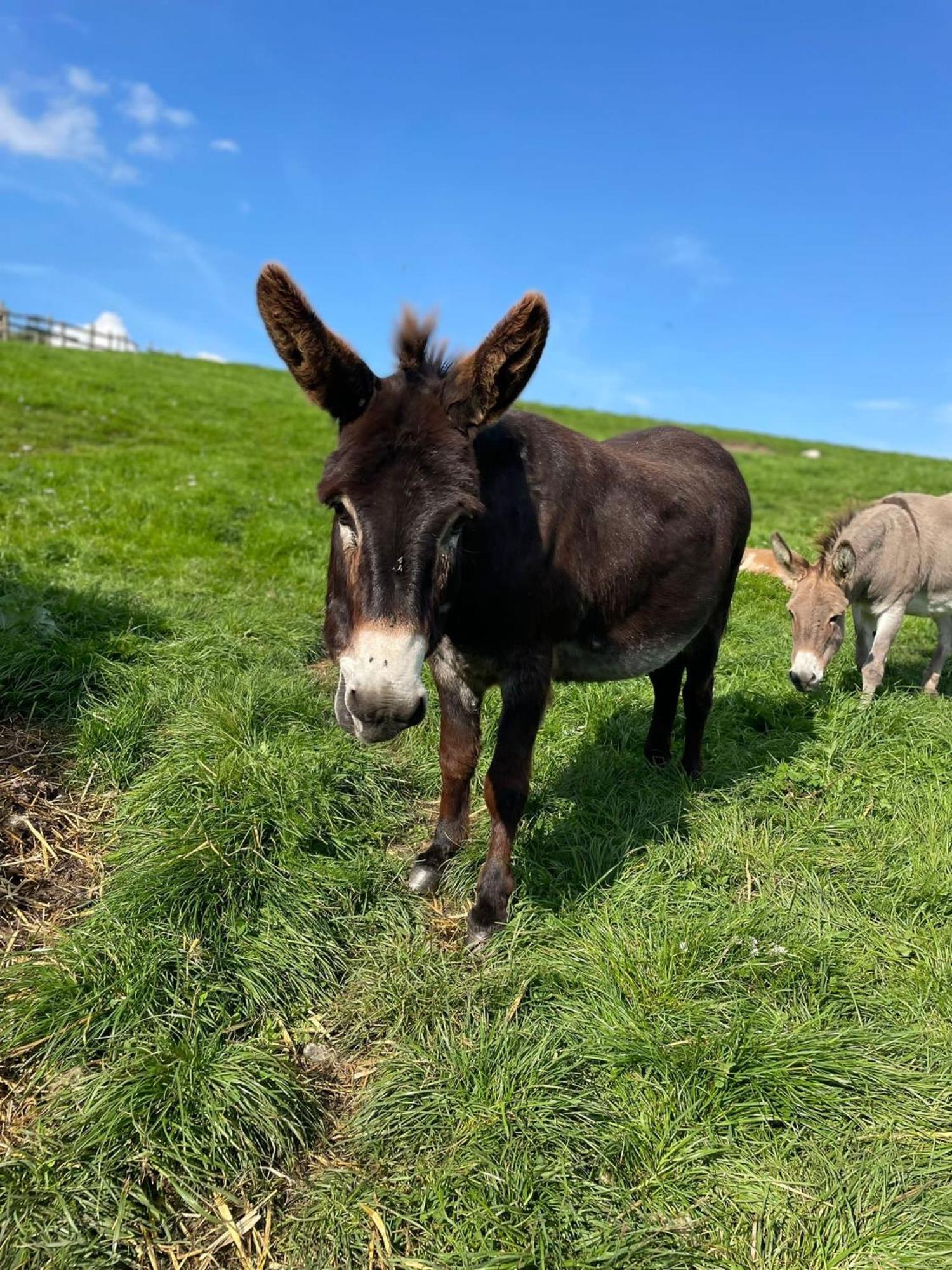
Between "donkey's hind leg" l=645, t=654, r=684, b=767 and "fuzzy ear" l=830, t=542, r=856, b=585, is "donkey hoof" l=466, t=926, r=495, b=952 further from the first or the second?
"fuzzy ear" l=830, t=542, r=856, b=585

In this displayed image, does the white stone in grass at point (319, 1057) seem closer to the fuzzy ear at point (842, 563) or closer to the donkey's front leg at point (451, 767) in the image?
the donkey's front leg at point (451, 767)

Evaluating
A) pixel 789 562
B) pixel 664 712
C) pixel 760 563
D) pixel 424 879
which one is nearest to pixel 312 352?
pixel 424 879

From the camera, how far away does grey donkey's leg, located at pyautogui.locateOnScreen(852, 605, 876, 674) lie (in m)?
6.98

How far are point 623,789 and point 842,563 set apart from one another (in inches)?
134

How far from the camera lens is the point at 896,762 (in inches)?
183

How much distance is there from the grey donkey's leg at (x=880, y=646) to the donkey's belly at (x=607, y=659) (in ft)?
10.8

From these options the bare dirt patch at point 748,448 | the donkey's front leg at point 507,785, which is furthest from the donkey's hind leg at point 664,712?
the bare dirt patch at point 748,448

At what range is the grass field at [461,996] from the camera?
7.06ft

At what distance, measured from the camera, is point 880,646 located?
6.61 metres

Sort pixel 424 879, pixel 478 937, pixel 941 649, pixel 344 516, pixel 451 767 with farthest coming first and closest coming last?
pixel 941 649 → pixel 451 767 → pixel 424 879 → pixel 478 937 → pixel 344 516

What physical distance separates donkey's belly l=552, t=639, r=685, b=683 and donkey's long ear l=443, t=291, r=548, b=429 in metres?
1.21

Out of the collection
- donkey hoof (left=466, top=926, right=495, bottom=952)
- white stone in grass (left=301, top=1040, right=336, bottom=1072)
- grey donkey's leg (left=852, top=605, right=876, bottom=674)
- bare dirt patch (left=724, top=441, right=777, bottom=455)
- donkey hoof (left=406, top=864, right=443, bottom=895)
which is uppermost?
bare dirt patch (left=724, top=441, right=777, bottom=455)

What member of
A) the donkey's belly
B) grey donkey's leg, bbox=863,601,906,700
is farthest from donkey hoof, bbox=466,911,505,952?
grey donkey's leg, bbox=863,601,906,700

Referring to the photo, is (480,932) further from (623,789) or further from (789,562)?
(789,562)
